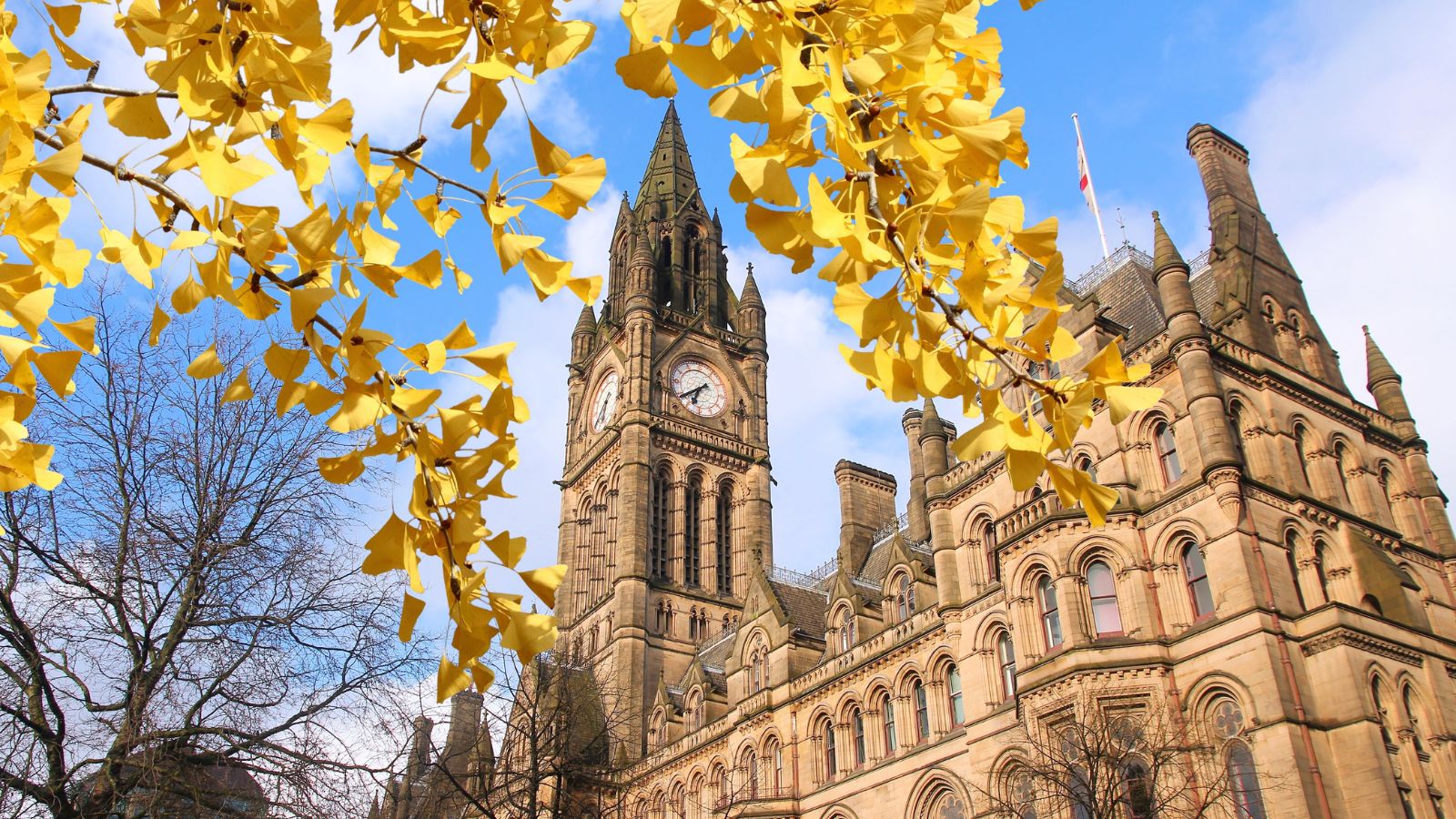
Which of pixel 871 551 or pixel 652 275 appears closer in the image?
pixel 871 551

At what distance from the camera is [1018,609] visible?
22953 mm

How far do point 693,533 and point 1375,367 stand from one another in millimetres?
30802

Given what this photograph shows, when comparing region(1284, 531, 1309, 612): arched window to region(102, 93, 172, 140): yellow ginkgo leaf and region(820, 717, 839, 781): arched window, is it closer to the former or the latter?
region(820, 717, 839, 781): arched window

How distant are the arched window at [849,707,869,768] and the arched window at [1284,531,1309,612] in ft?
39.3

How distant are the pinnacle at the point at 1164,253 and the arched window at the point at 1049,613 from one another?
289 inches

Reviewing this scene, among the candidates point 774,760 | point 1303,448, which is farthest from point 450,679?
point 774,760

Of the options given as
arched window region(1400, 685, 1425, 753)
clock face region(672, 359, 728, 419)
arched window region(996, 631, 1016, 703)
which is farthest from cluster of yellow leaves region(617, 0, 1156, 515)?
clock face region(672, 359, 728, 419)

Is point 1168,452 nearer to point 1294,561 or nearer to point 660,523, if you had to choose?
point 1294,561

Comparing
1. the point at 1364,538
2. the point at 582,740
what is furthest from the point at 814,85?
the point at 582,740

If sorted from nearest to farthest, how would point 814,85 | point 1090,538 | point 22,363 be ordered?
1. point 814,85
2. point 22,363
3. point 1090,538

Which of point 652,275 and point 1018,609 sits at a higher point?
point 652,275

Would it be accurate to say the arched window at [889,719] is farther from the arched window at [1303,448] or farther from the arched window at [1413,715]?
the arched window at [1413,715]

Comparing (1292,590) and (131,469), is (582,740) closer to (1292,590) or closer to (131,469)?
(1292,590)

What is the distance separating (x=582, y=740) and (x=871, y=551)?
41.9 ft
